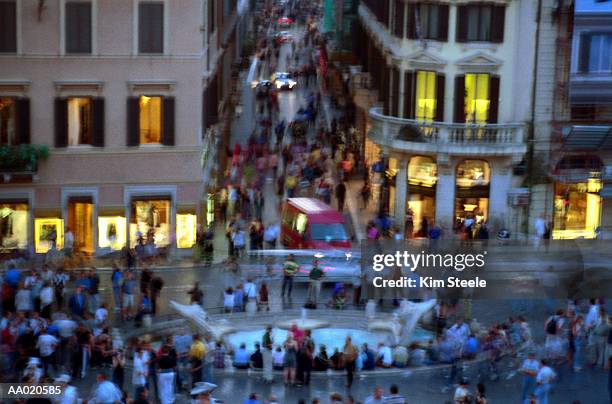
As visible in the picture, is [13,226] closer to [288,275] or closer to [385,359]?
[288,275]

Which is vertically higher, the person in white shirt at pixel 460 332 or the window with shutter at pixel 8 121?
the window with shutter at pixel 8 121

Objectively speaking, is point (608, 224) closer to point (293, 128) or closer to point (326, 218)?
point (326, 218)

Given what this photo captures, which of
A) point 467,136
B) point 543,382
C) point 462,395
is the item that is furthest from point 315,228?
point 462,395

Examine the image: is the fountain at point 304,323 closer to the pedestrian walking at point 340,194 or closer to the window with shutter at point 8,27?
the window with shutter at point 8,27

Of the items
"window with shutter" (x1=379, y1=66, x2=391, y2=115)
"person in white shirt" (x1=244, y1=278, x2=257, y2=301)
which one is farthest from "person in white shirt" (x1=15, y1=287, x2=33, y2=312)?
"window with shutter" (x1=379, y1=66, x2=391, y2=115)

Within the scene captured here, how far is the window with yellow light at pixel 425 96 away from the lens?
48.3 m

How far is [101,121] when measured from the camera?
42594 mm

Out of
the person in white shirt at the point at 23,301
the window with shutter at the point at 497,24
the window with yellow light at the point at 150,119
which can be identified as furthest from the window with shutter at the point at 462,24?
the person in white shirt at the point at 23,301

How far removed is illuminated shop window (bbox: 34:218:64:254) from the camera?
42562 mm

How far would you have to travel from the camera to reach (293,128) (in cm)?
6328

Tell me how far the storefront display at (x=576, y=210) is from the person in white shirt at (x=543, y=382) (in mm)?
19106

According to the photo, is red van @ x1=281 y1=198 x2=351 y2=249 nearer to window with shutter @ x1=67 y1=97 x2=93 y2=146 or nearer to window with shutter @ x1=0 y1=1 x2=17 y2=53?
window with shutter @ x1=67 y1=97 x2=93 y2=146

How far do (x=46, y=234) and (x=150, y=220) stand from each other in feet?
10.9

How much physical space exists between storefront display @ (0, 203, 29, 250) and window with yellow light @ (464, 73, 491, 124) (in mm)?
15904
